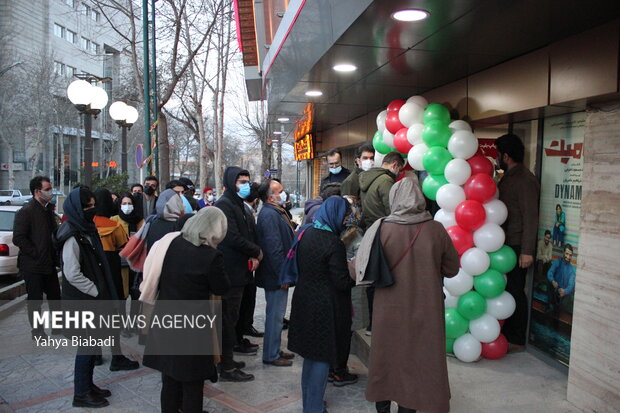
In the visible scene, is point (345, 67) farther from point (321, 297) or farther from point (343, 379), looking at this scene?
point (343, 379)

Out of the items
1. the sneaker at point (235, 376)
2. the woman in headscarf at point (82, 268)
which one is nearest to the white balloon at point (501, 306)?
the sneaker at point (235, 376)

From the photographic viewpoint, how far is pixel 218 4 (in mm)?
16719

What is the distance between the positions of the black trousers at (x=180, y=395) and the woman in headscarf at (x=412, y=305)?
122cm

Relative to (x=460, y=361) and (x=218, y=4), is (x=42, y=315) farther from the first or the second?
(x=218, y=4)

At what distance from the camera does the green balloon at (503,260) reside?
4832 millimetres

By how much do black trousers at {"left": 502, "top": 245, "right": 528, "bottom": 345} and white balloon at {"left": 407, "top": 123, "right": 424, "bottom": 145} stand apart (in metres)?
1.65

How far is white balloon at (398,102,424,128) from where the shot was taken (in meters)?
5.54

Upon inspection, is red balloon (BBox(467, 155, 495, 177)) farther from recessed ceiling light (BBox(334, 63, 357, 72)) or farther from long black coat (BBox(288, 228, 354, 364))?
long black coat (BBox(288, 228, 354, 364))

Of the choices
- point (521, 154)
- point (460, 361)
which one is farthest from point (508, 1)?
point (460, 361)

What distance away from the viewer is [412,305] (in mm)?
3439

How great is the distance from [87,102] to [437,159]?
6484 mm

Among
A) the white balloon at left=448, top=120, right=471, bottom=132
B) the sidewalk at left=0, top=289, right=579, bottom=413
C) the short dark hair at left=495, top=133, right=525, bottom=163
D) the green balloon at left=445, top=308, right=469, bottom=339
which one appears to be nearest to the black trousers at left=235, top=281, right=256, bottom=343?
the sidewalk at left=0, top=289, right=579, bottom=413

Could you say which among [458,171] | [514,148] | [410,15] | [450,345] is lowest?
[450,345]

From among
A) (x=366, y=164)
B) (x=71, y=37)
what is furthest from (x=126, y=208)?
(x=71, y=37)
